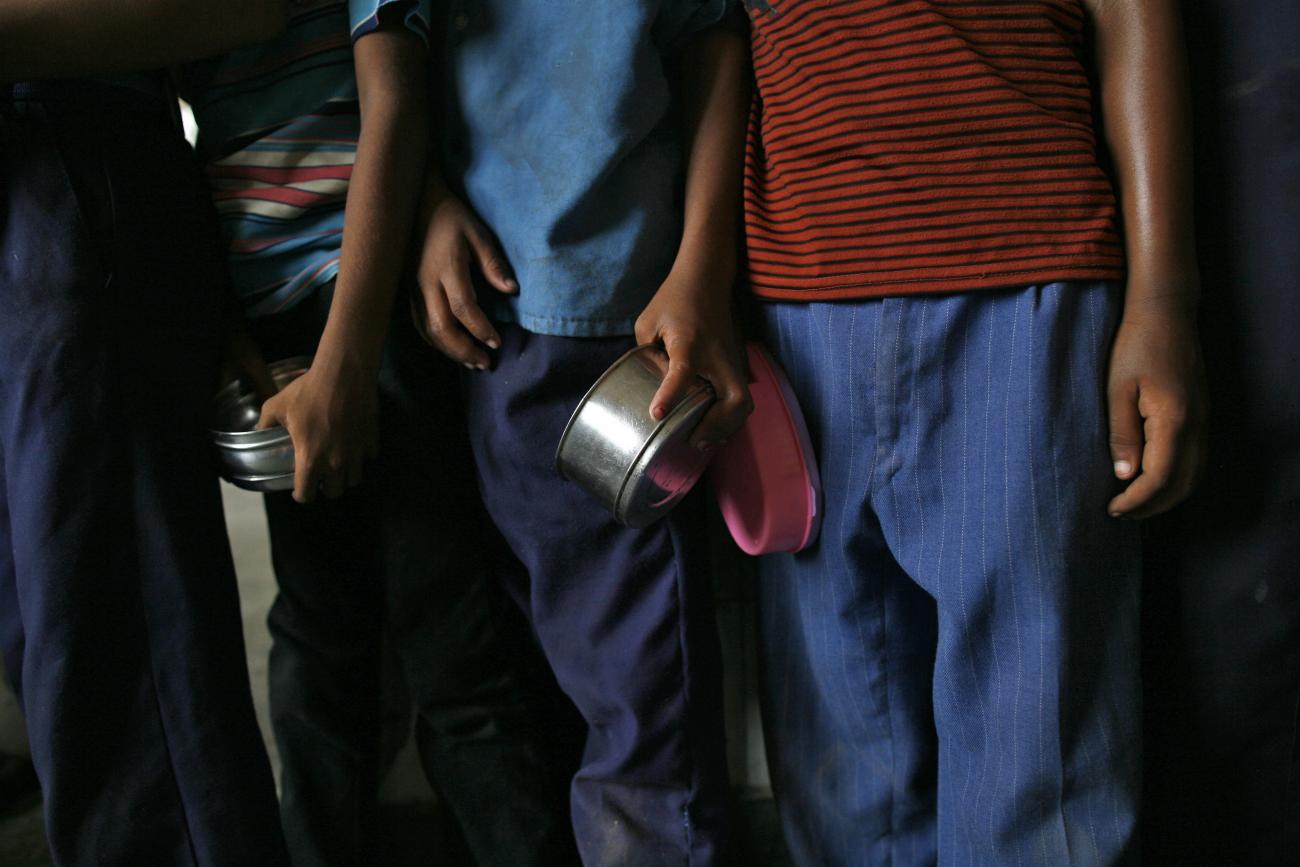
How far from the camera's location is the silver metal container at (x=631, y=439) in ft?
2.20

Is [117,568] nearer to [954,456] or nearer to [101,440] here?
[101,440]

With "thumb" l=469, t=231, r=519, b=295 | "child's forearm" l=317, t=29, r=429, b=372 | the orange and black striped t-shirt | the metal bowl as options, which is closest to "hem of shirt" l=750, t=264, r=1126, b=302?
the orange and black striped t-shirt

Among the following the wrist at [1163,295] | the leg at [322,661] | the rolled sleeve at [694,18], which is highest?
the rolled sleeve at [694,18]

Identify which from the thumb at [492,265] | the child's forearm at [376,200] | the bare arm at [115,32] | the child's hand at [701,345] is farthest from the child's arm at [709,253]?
the bare arm at [115,32]

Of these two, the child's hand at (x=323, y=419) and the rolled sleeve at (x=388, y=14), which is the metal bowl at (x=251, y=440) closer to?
the child's hand at (x=323, y=419)

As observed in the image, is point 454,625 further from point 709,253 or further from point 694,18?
point 694,18

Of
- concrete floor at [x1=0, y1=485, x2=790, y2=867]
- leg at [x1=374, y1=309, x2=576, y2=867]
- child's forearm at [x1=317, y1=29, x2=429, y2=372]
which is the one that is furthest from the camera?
concrete floor at [x1=0, y1=485, x2=790, y2=867]

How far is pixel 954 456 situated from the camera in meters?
0.70

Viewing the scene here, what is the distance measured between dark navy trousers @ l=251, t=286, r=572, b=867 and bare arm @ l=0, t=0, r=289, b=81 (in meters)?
0.23

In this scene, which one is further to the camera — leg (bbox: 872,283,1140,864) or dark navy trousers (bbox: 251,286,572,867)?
dark navy trousers (bbox: 251,286,572,867)

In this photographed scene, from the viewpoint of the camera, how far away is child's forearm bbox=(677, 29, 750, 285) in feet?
2.48

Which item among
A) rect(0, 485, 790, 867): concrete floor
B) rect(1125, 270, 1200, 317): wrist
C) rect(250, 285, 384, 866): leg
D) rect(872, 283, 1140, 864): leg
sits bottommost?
rect(0, 485, 790, 867): concrete floor

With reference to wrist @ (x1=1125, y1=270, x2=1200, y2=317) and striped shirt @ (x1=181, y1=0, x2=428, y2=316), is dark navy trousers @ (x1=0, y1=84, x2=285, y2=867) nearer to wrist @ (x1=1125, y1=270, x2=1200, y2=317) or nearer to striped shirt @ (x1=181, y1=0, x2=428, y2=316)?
striped shirt @ (x1=181, y1=0, x2=428, y2=316)

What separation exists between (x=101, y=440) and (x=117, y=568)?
114mm
